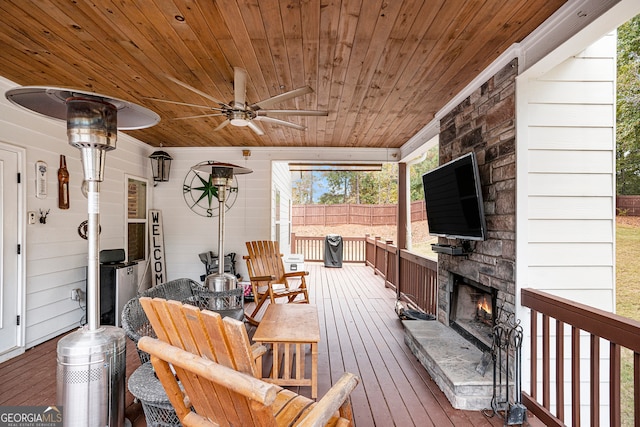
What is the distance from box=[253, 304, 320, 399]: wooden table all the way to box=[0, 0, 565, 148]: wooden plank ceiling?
2.09 meters

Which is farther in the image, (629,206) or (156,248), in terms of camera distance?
(156,248)

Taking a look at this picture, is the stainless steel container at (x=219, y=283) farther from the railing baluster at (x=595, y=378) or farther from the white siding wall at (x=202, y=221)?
the railing baluster at (x=595, y=378)

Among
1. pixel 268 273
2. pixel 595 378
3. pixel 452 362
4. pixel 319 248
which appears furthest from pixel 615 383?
pixel 319 248

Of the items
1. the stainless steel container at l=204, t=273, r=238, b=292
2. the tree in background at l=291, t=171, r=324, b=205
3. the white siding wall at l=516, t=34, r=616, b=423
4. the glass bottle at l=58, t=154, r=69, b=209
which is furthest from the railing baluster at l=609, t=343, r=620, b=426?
the tree in background at l=291, t=171, r=324, b=205

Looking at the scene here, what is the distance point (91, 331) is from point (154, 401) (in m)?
0.53

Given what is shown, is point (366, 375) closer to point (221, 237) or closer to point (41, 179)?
point (221, 237)

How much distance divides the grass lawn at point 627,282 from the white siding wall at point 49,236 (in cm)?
532

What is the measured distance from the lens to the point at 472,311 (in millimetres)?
3215

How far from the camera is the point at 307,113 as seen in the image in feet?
8.77

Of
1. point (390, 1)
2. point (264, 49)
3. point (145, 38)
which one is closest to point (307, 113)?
point (264, 49)

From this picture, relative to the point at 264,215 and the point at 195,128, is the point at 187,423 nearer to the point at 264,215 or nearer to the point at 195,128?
the point at 195,128

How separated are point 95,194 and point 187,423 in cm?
133

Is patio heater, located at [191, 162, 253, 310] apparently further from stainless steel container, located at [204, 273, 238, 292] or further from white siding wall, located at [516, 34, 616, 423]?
white siding wall, located at [516, 34, 616, 423]

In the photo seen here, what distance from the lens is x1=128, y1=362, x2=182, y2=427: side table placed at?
5.50 feet
